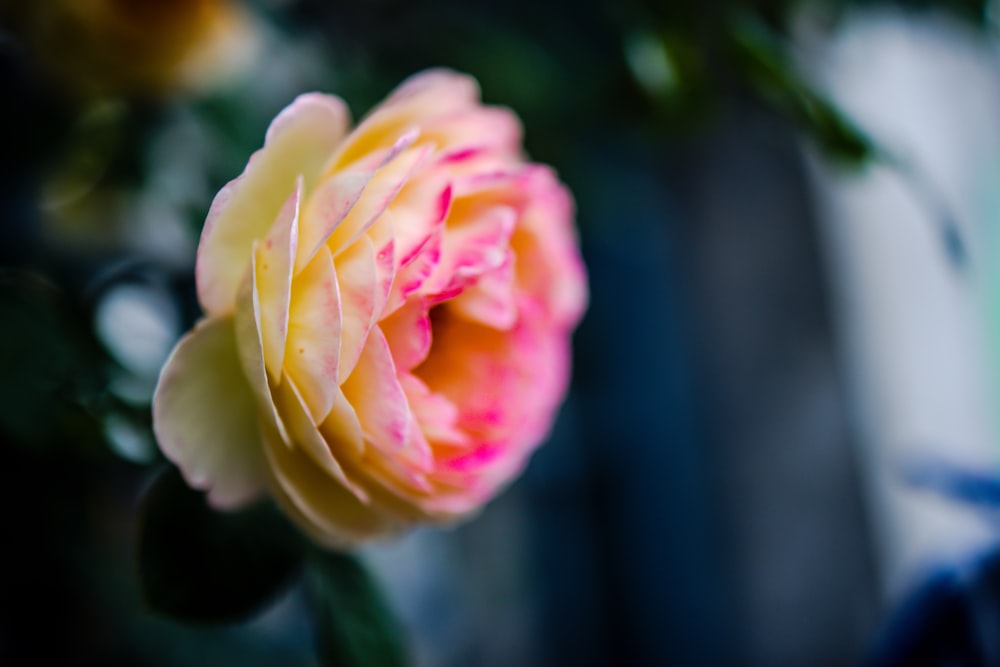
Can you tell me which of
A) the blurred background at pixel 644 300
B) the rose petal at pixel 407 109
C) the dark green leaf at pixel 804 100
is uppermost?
the dark green leaf at pixel 804 100

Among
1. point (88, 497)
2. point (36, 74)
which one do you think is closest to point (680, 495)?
point (88, 497)

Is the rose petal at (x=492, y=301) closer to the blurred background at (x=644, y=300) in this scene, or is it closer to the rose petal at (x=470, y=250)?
the rose petal at (x=470, y=250)

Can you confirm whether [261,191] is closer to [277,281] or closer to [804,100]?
[277,281]

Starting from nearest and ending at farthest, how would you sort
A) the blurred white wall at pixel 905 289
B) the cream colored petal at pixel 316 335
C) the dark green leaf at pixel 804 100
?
the cream colored petal at pixel 316 335
the dark green leaf at pixel 804 100
the blurred white wall at pixel 905 289

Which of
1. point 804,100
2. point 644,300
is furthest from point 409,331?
point 644,300

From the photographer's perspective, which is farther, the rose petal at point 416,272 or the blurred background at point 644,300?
the blurred background at point 644,300

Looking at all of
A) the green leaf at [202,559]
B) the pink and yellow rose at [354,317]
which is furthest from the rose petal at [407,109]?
the green leaf at [202,559]
